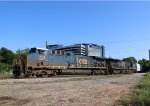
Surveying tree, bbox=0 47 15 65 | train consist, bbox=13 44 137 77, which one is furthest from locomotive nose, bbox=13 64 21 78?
tree, bbox=0 47 15 65

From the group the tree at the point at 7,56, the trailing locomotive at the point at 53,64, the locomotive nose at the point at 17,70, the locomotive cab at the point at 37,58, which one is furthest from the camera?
the tree at the point at 7,56

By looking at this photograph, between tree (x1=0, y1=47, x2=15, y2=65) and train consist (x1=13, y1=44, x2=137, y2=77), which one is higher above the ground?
tree (x1=0, y1=47, x2=15, y2=65)

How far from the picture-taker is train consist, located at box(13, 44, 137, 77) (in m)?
32.1

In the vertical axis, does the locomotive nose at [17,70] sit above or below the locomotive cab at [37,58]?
below

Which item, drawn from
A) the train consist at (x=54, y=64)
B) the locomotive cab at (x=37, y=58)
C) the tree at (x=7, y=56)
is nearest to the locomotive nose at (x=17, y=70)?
the train consist at (x=54, y=64)

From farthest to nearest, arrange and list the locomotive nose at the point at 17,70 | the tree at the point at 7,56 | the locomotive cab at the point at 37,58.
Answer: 1. the tree at the point at 7,56
2. the locomotive cab at the point at 37,58
3. the locomotive nose at the point at 17,70

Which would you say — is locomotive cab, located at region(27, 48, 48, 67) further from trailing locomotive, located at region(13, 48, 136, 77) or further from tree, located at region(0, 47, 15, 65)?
tree, located at region(0, 47, 15, 65)

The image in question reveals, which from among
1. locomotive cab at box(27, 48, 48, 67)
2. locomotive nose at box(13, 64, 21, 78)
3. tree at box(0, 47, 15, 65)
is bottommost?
locomotive nose at box(13, 64, 21, 78)

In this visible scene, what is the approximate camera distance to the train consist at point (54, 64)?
32125mm

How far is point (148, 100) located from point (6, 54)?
9312 centimetres

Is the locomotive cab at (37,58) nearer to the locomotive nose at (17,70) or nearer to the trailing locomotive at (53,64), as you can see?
the trailing locomotive at (53,64)

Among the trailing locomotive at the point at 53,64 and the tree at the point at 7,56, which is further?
the tree at the point at 7,56

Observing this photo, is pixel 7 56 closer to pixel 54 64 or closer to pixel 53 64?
pixel 54 64

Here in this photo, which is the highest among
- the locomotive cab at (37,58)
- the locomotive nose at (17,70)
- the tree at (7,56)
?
the tree at (7,56)
